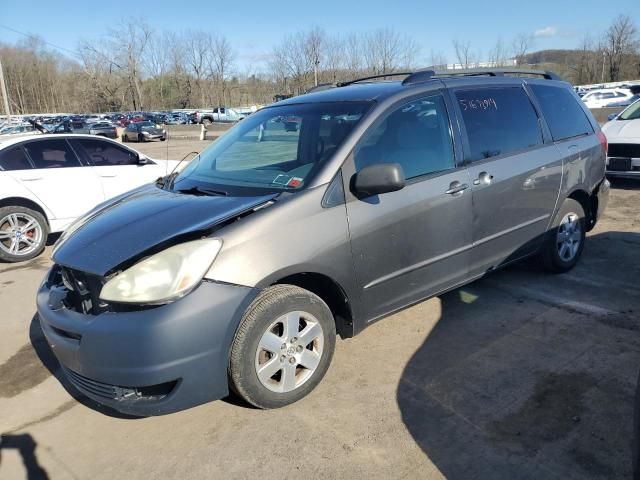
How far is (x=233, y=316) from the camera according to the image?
8.82ft

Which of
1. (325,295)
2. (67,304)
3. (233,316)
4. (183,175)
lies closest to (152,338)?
(233,316)

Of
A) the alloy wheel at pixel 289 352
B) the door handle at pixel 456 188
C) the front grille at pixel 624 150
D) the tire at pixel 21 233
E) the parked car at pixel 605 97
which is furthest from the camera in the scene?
the parked car at pixel 605 97

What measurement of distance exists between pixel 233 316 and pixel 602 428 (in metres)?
2.01

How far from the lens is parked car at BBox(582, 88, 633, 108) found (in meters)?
32.9

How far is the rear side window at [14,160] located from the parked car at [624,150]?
29.3ft

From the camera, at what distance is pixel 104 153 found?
7.46m

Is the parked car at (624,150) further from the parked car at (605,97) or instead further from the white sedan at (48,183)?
the parked car at (605,97)

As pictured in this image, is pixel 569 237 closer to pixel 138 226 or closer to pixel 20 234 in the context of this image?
pixel 138 226

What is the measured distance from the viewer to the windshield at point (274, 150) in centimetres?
334

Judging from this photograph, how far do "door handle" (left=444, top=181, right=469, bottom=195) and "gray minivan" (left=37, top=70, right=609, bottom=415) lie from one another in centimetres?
1

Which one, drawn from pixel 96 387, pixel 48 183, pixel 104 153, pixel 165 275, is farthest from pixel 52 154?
pixel 165 275

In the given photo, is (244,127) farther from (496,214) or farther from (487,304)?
(487,304)

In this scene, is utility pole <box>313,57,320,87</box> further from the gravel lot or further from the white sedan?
the gravel lot

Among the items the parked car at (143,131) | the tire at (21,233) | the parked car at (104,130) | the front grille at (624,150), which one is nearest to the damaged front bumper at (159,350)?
the tire at (21,233)
